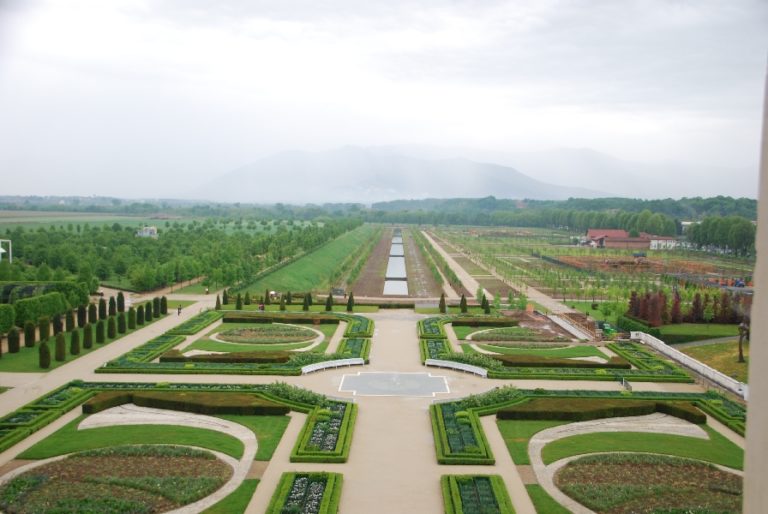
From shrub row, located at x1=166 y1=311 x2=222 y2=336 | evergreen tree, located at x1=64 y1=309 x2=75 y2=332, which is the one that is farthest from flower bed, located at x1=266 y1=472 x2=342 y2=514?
evergreen tree, located at x1=64 y1=309 x2=75 y2=332

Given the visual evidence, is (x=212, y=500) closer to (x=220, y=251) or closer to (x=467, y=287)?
(x=467, y=287)

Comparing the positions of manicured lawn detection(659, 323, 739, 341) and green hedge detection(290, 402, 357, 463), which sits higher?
manicured lawn detection(659, 323, 739, 341)

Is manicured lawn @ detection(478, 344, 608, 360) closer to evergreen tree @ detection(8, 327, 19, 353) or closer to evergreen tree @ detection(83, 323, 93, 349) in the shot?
A: evergreen tree @ detection(83, 323, 93, 349)

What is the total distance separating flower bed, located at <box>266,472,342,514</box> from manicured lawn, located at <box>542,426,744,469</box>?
22.6 ft

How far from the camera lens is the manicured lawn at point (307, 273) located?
57044mm

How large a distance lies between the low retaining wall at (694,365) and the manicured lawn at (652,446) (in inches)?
197

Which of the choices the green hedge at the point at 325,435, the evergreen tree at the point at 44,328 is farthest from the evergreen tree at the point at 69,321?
the green hedge at the point at 325,435

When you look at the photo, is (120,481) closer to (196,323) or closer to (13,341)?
(13,341)

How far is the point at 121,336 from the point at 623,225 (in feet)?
356

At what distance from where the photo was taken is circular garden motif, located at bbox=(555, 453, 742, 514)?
54.6 ft

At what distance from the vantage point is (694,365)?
30.8 m

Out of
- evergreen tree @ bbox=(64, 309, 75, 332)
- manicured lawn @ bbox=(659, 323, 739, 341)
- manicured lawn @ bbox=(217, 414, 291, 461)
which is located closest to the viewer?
manicured lawn @ bbox=(217, 414, 291, 461)

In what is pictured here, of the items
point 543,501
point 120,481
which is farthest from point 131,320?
point 543,501

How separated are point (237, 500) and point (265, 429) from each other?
5351 mm
